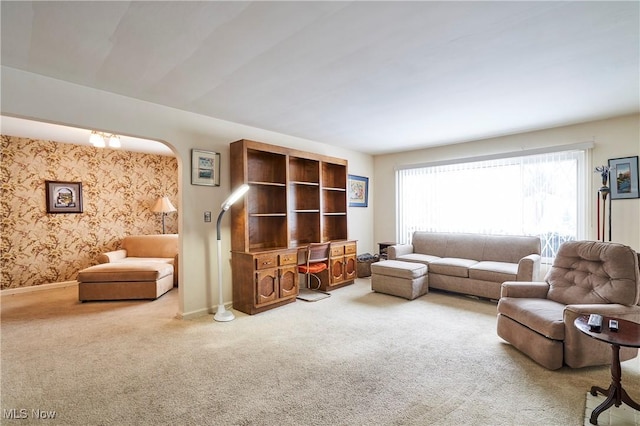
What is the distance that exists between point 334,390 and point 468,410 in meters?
0.84

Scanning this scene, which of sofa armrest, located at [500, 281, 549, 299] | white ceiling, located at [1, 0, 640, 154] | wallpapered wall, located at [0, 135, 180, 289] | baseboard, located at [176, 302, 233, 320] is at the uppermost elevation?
white ceiling, located at [1, 0, 640, 154]

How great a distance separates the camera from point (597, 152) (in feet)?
12.8

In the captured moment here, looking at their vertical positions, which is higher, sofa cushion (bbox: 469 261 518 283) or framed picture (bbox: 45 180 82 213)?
framed picture (bbox: 45 180 82 213)

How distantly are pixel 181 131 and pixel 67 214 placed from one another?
3302mm

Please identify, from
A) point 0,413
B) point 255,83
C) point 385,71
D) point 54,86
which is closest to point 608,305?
point 385,71

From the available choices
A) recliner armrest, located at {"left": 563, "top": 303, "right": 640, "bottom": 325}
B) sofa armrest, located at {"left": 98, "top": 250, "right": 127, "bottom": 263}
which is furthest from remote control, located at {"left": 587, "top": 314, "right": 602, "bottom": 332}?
sofa armrest, located at {"left": 98, "top": 250, "right": 127, "bottom": 263}

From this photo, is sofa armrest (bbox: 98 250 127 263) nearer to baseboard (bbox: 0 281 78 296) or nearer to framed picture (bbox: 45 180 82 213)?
baseboard (bbox: 0 281 78 296)

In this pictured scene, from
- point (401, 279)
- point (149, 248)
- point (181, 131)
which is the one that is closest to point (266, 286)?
point (401, 279)

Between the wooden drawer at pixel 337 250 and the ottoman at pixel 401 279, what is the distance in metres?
0.58

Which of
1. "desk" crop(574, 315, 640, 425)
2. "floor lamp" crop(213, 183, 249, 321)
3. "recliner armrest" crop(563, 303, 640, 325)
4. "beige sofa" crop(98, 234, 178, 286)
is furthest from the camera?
"beige sofa" crop(98, 234, 178, 286)

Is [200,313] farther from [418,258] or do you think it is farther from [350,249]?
[418,258]

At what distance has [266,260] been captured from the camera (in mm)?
3705

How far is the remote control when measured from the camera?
185 centimetres

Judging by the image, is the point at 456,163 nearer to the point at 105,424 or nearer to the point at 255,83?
the point at 255,83
